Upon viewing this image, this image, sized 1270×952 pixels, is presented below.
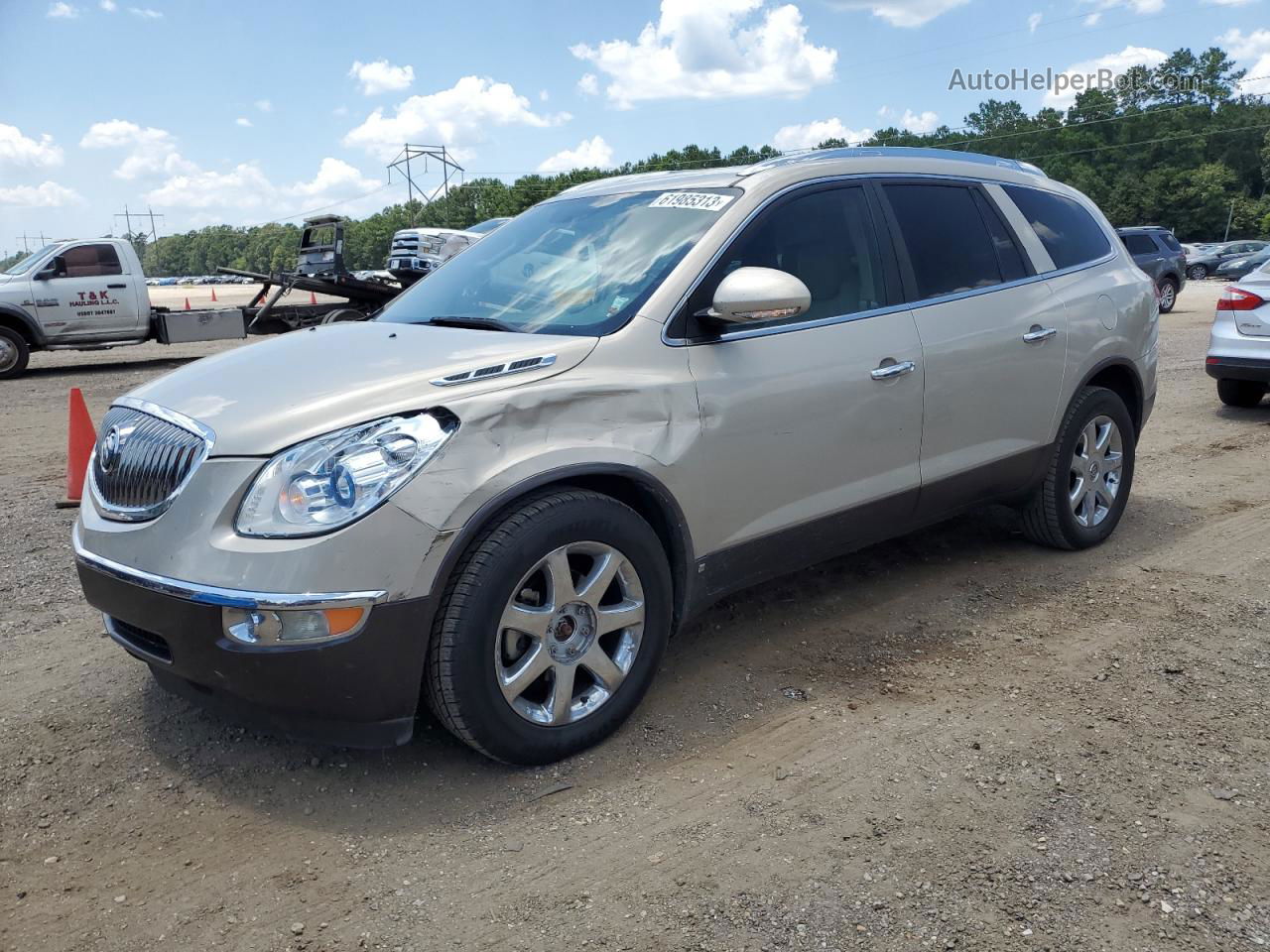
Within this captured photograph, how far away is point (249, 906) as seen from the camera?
99.4 inches

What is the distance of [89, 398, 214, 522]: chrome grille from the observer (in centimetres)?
287

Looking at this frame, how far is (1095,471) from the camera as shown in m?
5.18

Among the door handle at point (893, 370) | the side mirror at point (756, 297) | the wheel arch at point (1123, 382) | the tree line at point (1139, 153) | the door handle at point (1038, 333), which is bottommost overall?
the wheel arch at point (1123, 382)

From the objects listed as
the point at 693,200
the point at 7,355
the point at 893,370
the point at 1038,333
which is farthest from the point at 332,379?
the point at 7,355

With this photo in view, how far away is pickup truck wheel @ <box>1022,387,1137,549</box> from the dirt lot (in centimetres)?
56

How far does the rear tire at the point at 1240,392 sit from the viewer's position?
31.1ft

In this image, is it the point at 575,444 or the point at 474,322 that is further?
the point at 474,322

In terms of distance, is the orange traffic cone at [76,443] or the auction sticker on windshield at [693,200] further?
the orange traffic cone at [76,443]

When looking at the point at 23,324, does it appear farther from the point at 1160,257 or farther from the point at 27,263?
the point at 1160,257

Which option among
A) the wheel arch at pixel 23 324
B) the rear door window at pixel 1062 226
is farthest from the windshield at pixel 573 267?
the wheel arch at pixel 23 324

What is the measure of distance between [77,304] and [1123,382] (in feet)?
46.9

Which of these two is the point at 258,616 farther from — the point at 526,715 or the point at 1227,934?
the point at 1227,934

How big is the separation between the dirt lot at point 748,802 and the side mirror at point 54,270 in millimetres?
12028

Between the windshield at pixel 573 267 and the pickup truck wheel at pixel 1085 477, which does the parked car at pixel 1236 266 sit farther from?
the windshield at pixel 573 267
